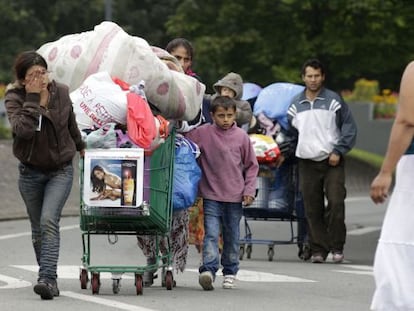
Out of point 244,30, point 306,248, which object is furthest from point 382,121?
point 306,248

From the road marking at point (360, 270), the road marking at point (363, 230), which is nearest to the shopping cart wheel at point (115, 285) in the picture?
the road marking at point (360, 270)

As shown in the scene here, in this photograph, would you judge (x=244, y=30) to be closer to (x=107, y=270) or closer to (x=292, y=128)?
(x=292, y=128)

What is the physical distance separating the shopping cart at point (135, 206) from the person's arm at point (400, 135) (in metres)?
2.94

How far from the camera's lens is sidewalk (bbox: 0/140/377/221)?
21.4m

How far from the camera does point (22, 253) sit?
1499 centimetres

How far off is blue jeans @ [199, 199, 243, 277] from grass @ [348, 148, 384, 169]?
22.8 metres

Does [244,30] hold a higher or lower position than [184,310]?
higher

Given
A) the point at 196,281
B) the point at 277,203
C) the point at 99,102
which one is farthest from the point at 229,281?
the point at 277,203

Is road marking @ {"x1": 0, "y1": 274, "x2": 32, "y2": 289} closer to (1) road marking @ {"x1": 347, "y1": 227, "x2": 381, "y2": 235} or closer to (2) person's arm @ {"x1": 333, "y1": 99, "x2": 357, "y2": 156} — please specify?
(2) person's arm @ {"x1": 333, "y1": 99, "x2": 357, "y2": 156}

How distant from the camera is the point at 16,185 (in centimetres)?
2373

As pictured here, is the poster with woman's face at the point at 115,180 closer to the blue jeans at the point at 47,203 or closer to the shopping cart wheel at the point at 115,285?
the blue jeans at the point at 47,203

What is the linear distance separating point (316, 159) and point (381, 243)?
6.95 metres

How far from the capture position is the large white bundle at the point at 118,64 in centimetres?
1112

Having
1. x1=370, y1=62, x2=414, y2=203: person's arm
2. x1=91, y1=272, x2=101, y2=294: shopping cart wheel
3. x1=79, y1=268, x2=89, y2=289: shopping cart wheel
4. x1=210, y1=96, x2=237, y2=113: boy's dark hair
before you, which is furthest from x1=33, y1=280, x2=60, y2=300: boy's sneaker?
x1=370, y1=62, x2=414, y2=203: person's arm
